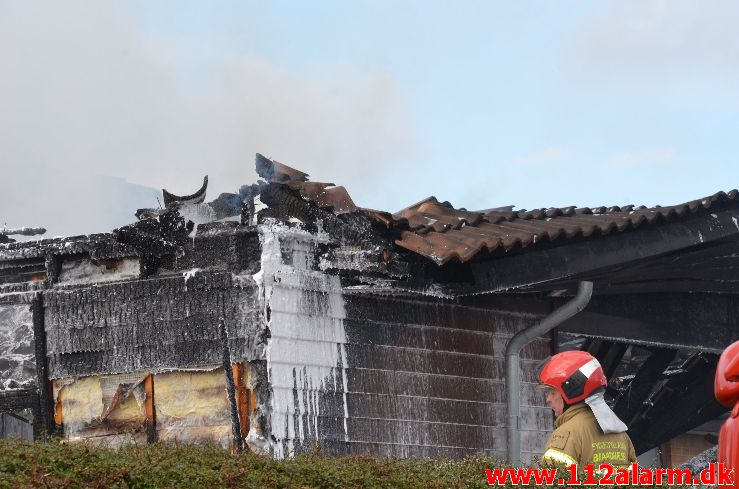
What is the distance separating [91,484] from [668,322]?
8130 mm

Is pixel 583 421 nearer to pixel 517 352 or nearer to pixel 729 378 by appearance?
pixel 729 378

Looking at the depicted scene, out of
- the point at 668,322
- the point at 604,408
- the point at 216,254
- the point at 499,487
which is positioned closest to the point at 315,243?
the point at 216,254

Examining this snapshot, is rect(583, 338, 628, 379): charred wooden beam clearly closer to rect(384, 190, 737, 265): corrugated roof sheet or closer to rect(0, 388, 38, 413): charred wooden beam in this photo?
rect(384, 190, 737, 265): corrugated roof sheet

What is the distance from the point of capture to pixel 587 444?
7449 mm

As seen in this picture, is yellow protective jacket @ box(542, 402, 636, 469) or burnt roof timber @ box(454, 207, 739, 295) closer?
yellow protective jacket @ box(542, 402, 636, 469)

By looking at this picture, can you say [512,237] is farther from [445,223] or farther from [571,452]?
[571,452]

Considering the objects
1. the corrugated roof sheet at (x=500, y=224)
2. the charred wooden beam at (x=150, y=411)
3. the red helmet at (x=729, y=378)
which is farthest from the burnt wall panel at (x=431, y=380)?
the red helmet at (x=729, y=378)

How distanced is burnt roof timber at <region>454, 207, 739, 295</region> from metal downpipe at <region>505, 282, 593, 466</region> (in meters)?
0.41

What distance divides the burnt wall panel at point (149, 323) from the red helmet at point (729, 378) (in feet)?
13.6

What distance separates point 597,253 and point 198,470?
16.3 feet

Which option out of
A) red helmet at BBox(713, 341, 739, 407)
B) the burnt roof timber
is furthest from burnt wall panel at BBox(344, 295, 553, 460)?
red helmet at BBox(713, 341, 739, 407)

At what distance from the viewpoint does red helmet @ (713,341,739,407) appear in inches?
219

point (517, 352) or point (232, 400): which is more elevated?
point (517, 352)

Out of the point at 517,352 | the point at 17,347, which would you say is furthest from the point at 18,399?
A: the point at 517,352
